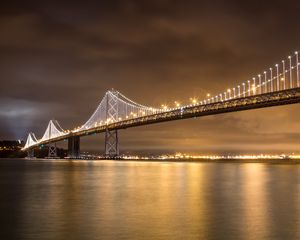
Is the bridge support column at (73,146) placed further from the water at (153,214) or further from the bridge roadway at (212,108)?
the water at (153,214)

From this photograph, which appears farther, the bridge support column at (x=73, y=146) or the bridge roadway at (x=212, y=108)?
Answer: the bridge support column at (x=73, y=146)

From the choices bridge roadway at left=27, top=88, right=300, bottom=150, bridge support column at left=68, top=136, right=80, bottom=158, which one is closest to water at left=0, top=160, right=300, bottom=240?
bridge roadway at left=27, top=88, right=300, bottom=150

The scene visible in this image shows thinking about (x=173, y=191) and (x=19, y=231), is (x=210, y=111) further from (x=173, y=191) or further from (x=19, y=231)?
(x=19, y=231)

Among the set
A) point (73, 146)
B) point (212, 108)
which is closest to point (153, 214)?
point (212, 108)

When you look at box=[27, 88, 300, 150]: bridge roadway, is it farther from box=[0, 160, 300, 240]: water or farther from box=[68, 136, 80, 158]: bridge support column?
box=[0, 160, 300, 240]: water

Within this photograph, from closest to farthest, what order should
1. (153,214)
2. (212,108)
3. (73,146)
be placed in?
1. (153,214)
2. (212,108)
3. (73,146)

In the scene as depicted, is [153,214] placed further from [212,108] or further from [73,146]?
[73,146]

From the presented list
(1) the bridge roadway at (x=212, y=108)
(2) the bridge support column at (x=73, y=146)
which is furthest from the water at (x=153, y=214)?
(2) the bridge support column at (x=73, y=146)

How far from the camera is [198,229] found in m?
10.9

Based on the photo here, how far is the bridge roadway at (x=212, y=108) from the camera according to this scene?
A: 146 ft

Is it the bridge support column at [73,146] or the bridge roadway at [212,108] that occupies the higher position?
the bridge roadway at [212,108]

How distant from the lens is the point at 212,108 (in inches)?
2164

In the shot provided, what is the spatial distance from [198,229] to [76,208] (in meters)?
5.12

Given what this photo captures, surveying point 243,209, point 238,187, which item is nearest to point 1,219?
point 243,209
